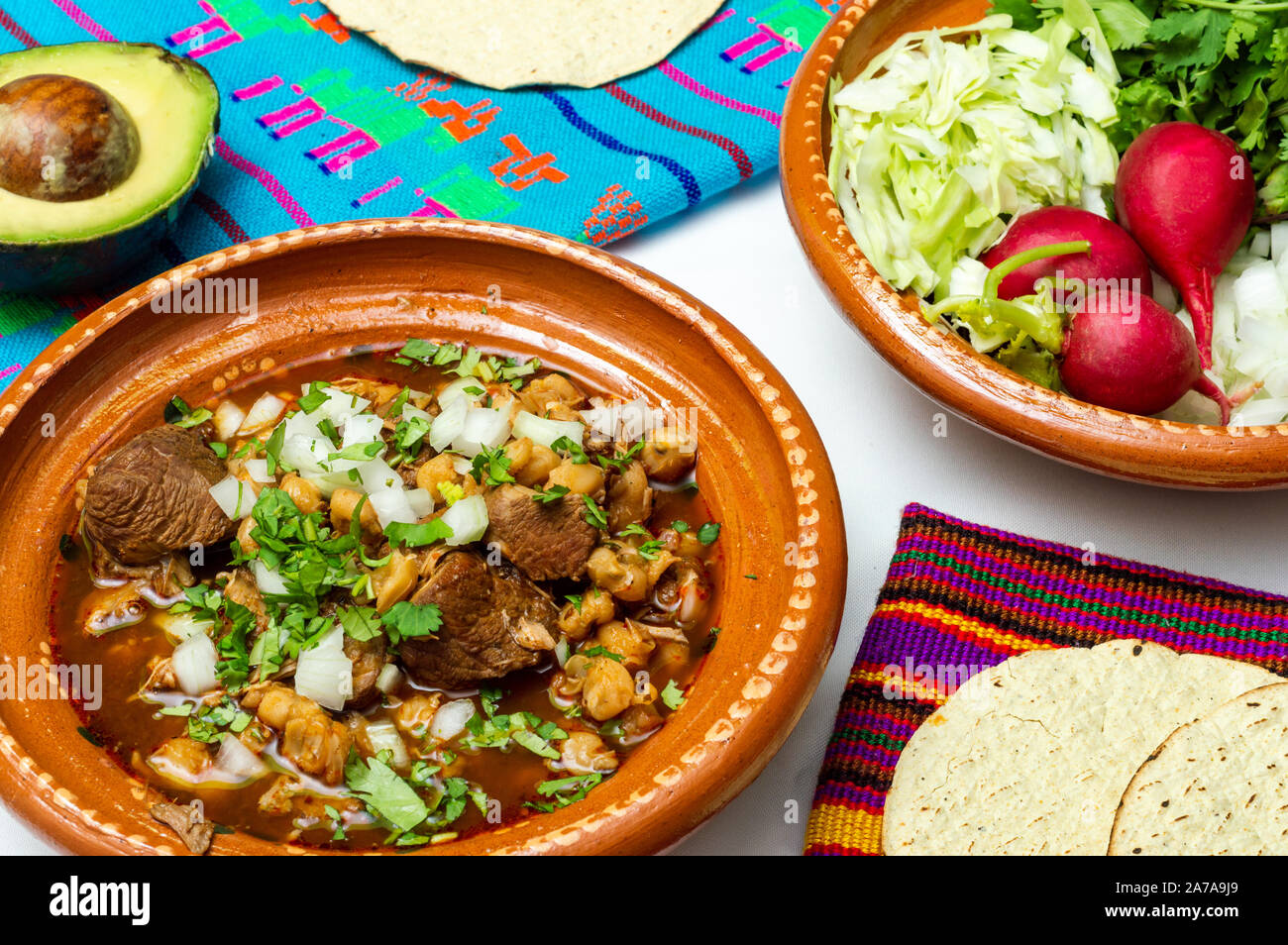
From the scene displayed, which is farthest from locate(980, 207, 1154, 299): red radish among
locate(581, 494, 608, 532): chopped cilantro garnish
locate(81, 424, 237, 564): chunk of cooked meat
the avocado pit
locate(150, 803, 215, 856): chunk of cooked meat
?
the avocado pit

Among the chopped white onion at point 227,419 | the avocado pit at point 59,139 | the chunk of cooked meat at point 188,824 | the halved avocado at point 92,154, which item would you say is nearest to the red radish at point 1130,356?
the chopped white onion at point 227,419

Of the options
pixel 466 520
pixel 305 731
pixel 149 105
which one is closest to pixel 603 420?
pixel 466 520

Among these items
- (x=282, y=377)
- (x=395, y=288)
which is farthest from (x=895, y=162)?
(x=282, y=377)

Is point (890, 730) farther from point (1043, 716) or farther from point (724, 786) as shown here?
point (724, 786)

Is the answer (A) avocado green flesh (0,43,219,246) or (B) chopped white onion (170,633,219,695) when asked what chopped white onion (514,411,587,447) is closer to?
(B) chopped white onion (170,633,219,695)

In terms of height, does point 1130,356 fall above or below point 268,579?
above

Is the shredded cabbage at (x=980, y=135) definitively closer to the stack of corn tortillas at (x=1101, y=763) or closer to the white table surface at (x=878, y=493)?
the white table surface at (x=878, y=493)

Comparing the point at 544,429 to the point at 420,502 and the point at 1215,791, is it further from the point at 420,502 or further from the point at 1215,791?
the point at 1215,791
